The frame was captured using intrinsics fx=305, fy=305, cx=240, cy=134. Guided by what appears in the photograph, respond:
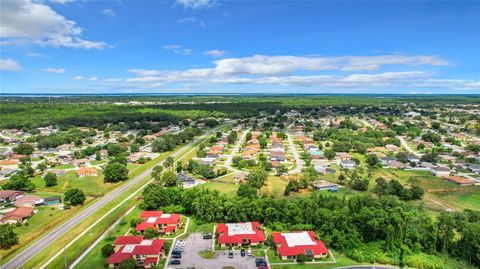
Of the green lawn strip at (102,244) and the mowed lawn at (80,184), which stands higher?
the mowed lawn at (80,184)

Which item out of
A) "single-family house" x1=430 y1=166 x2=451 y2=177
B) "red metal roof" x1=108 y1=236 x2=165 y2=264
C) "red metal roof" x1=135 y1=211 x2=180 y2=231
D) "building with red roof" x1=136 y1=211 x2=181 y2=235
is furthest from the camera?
"single-family house" x1=430 y1=166 x2=451 y2=177

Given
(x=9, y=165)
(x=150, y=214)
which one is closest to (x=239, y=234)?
(x=150, y=214)

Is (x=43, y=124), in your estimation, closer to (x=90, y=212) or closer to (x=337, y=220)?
(x=90, y=212)

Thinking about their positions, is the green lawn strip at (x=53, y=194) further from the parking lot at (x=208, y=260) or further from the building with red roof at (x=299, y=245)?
the building with red roof at (x=299, y=245)

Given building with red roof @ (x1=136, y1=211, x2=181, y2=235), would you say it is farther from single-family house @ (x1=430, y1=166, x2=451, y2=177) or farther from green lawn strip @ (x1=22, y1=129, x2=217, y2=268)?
single-family house @ (x1=430, y1=166, x2=451, y2=177)

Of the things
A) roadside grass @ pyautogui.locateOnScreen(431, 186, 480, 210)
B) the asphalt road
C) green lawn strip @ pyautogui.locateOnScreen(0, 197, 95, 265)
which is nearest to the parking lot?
the asphalt road

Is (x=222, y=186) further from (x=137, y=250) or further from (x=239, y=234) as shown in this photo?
(x=137, y=250)

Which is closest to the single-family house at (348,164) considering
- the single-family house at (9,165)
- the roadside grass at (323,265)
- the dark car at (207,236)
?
the roadside grass at (323,265)
